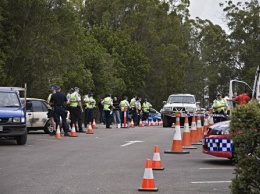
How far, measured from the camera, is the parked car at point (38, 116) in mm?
27359

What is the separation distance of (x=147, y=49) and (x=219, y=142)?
64543 mm

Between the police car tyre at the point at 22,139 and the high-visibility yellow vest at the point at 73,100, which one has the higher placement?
the high-visibility yellow vest at the point at 73,100

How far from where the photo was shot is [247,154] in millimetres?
8125

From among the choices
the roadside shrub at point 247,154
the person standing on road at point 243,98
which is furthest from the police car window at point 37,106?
the roadside shrub at point 247,154

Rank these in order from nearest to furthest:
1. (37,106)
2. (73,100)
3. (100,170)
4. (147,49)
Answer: (100,170), (73,100), (37,106), (147,49)

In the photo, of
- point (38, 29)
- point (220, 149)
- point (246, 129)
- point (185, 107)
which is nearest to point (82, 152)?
point (220, 149)

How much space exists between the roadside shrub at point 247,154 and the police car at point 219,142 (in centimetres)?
628

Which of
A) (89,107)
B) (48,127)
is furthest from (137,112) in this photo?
(48,127)

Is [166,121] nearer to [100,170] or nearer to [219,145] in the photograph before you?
[219,145]

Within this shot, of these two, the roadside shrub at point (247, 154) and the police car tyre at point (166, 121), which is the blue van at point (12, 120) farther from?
the police car tyre at point (166, 121)

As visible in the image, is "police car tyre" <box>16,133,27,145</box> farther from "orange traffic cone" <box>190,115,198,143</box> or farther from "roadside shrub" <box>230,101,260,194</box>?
"roadside shrub" <box>230,101,260,194</box>

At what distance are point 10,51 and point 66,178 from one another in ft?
88.7

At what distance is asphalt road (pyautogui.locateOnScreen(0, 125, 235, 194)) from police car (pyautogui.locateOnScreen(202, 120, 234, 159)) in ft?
1.01

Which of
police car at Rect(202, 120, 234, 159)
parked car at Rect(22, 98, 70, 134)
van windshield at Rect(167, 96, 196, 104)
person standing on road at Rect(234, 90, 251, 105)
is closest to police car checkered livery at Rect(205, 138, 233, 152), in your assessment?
police car at Rect(202, 120, 234, 159)
